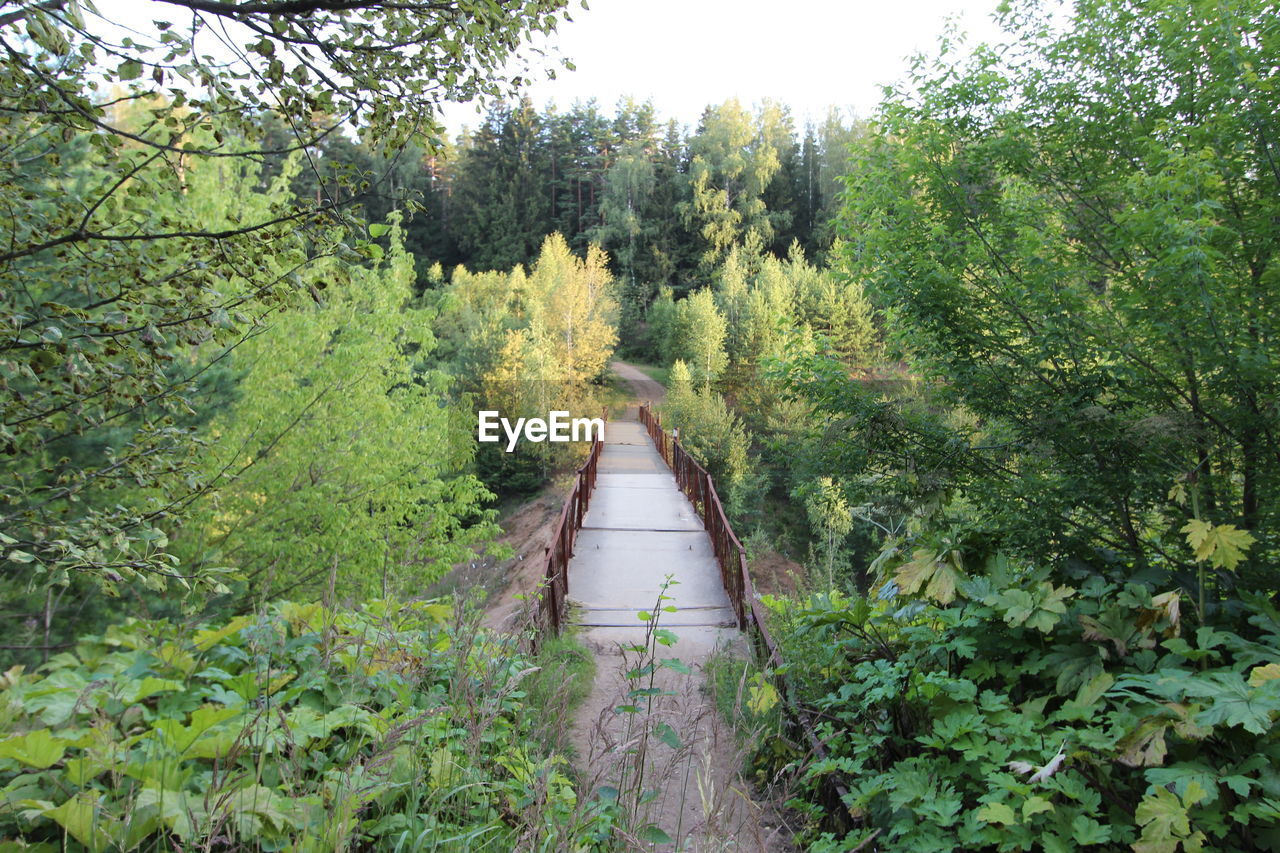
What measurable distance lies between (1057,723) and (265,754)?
9.47 feet

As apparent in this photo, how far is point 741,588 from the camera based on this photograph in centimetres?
743

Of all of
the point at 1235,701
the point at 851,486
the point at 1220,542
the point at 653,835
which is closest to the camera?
the point at 653,835

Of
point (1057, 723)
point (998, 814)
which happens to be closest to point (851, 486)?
point (1057, 723)

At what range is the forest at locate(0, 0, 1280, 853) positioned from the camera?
1.92 metres

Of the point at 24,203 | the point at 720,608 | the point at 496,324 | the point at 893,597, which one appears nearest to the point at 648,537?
the point at 720,608

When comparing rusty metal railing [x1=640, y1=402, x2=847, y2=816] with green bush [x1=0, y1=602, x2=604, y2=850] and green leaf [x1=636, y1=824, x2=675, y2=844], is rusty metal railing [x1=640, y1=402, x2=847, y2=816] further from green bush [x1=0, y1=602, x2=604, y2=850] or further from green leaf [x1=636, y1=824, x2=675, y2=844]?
green bush [x1=0, y1=602, x2=604, y2=850]

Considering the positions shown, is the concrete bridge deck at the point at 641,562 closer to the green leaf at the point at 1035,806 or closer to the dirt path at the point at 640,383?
the green leaf at the point at 1035,806

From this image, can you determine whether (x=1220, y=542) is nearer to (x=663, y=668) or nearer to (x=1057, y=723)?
(x=1057, y=723)

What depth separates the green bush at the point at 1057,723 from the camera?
2.17m

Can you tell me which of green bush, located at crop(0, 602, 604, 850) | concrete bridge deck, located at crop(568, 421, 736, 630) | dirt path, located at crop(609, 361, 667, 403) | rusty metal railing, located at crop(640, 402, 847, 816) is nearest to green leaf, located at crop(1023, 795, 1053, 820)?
rusty metal railing, located at crop(640, 402, 847, 816)

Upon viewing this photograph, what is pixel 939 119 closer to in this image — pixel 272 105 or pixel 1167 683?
pixel 1167 683

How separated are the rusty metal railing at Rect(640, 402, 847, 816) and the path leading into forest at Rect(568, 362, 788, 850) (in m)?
0.20

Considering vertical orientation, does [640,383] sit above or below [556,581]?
above

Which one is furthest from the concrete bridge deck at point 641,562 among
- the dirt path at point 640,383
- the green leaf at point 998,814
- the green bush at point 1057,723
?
the dirt path at point 640,383
